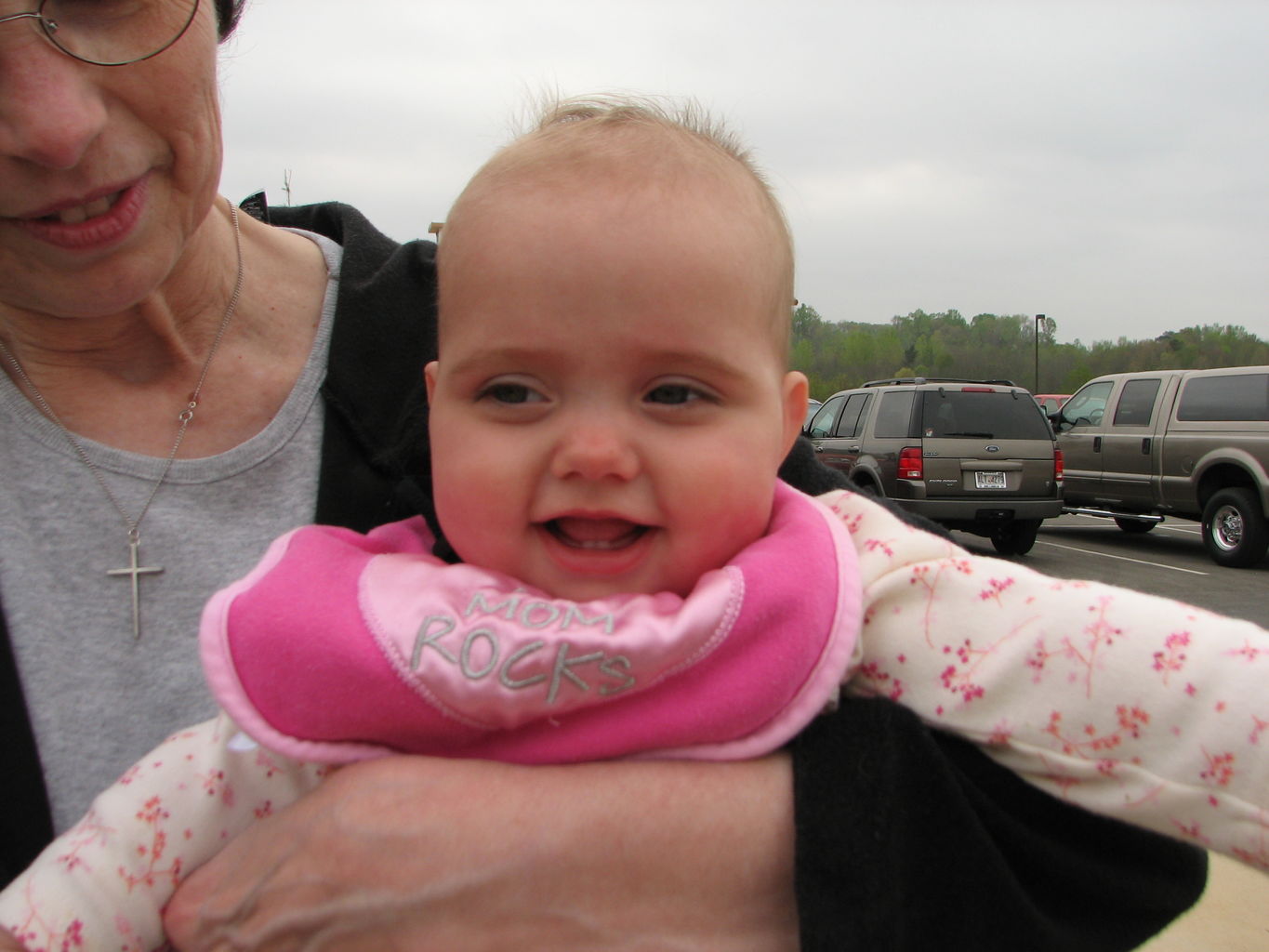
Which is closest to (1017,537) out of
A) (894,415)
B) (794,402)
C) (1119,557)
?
(1119,557)

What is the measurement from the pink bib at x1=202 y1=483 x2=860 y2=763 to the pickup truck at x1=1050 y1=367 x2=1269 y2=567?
10970 millimetres

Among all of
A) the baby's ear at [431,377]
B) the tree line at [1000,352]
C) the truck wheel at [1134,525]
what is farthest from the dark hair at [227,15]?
the tree line at [1000,352]

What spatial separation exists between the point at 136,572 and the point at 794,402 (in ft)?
3.68

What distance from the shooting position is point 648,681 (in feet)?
4.07

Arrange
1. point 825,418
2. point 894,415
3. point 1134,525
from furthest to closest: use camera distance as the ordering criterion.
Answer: point 1134,525, point 825,418, point 894,415

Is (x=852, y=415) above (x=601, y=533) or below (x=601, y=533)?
below

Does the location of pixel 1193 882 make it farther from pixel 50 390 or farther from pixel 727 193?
pixel 50 390

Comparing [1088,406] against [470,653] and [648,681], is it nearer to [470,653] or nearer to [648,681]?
[648,681]

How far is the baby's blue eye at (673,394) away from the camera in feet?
4.37

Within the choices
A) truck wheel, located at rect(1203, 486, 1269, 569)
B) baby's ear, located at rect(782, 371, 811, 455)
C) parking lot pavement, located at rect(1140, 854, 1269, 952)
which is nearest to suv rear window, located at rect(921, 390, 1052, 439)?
truck wheel, located at rect(1203, 486, 1269, 569)

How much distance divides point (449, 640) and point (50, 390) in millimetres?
940

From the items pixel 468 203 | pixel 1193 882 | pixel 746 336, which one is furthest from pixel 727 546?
pixel 1193 882

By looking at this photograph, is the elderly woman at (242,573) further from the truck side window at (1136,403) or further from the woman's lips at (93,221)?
the truck side window at (1136,403)

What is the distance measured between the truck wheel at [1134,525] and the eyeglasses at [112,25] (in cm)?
1521
